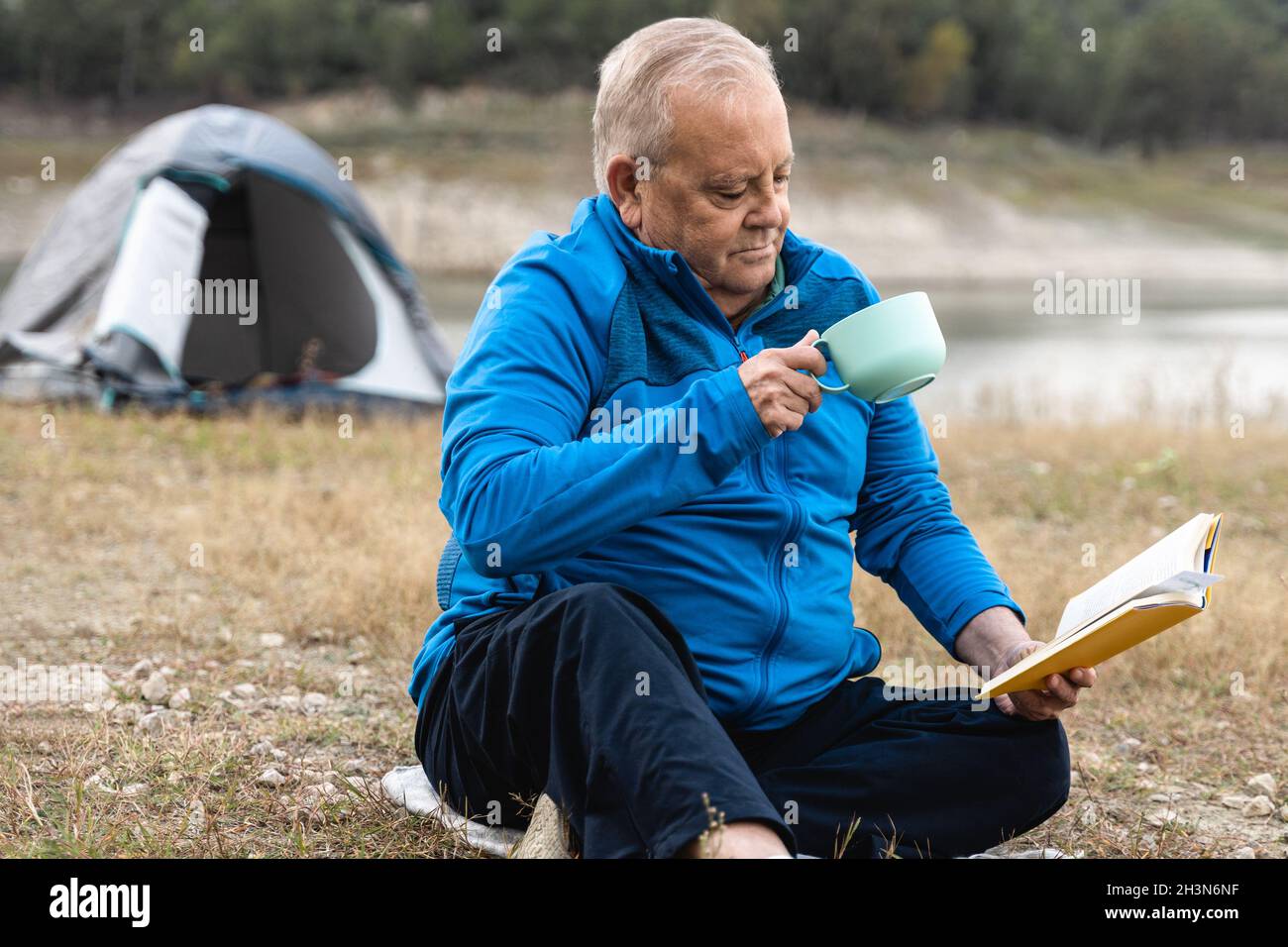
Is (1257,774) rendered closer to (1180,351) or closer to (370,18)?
(1180,351)

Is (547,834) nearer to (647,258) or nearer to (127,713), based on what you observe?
(647,258)

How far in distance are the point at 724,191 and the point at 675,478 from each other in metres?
0.52

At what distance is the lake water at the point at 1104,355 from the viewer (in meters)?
8.80

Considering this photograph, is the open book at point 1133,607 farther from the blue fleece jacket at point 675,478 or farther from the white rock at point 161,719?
the white rock at point 161,719

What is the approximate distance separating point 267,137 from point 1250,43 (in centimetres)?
6254

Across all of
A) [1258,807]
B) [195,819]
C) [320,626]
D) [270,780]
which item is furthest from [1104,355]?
[195,819]

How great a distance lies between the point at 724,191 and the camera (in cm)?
214

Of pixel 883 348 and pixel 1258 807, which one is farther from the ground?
pixel 883 348

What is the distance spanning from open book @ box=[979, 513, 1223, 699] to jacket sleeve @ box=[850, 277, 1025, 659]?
9.8 inches

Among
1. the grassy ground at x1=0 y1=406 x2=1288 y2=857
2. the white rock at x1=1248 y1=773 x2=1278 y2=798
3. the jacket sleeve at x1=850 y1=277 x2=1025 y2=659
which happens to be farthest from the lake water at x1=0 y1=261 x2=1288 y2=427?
the jacket sleeve at x1=850 y1=277 x2=1025 y2=659

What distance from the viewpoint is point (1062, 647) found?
1.95m

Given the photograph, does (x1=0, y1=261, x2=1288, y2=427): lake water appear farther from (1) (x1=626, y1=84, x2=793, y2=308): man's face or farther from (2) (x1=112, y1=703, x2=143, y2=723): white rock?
(1) (x1=626, y1=84, x2=793, y2=308): man's face
